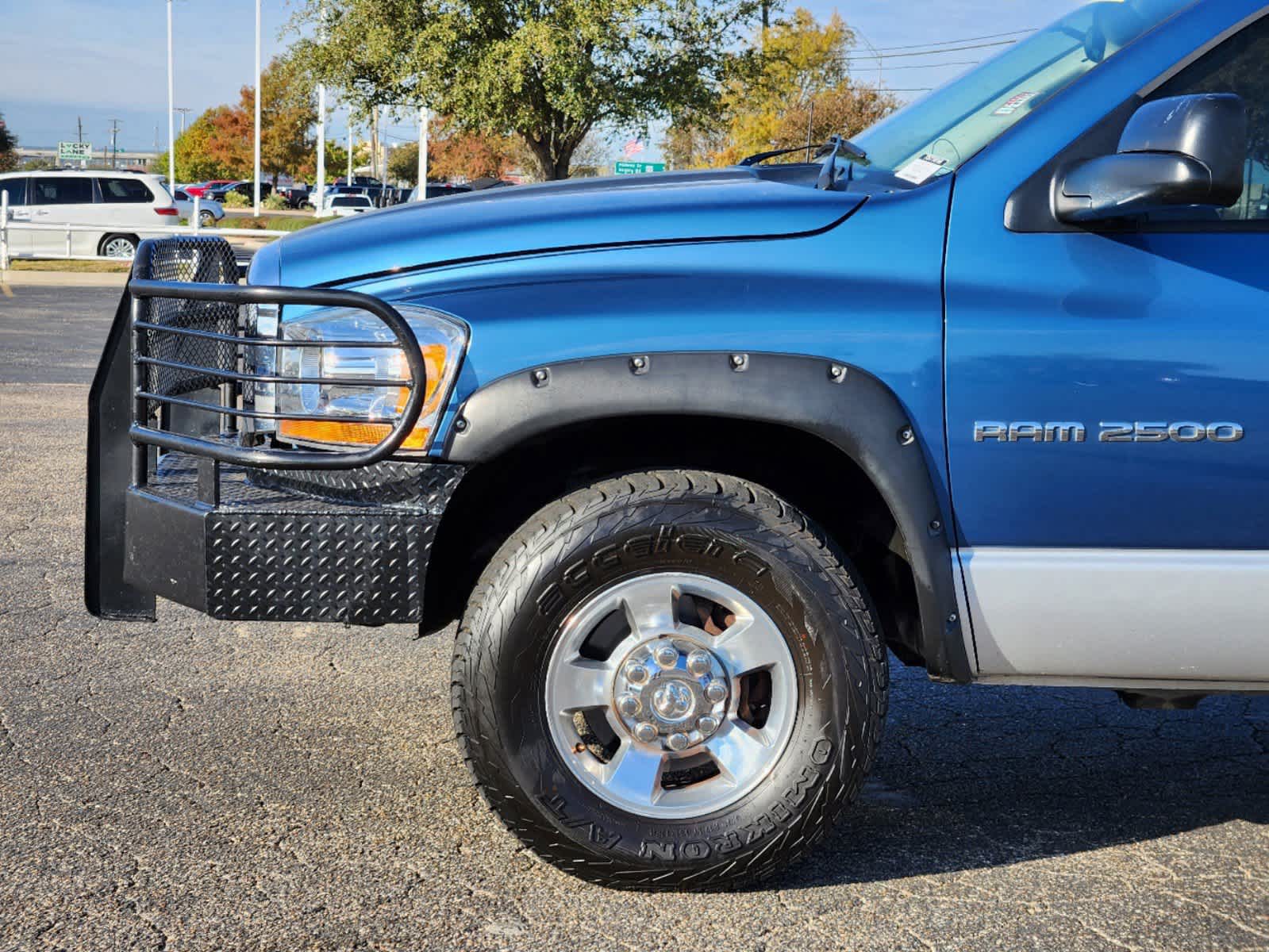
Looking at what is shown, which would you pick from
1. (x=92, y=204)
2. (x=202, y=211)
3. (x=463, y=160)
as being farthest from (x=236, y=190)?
(x=92, y=204)

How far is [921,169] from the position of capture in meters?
3.06

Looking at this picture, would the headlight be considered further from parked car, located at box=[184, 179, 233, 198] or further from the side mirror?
parked car, located at box=[184, 179, 233, 198]

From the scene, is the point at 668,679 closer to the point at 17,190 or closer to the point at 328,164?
the point at 17,190

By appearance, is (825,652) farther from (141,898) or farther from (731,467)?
(141,898)

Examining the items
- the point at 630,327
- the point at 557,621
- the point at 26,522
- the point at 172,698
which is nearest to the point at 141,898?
the point at 557,621

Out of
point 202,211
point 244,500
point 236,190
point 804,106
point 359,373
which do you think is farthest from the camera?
point 236,190

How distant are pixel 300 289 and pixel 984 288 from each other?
136cm

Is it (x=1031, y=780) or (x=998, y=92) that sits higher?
(x=998, y=92)

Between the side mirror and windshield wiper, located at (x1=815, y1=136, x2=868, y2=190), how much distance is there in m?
0.60

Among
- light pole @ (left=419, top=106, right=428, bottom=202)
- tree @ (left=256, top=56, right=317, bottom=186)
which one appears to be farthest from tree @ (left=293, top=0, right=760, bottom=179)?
tree @ (left=256, top=56, right=317, bottom=186)

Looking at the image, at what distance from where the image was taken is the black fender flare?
2707 millimetres

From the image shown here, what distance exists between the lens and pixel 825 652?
2.84 m

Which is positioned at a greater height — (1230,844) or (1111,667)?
(1111,667)

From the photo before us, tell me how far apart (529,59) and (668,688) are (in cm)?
2558
